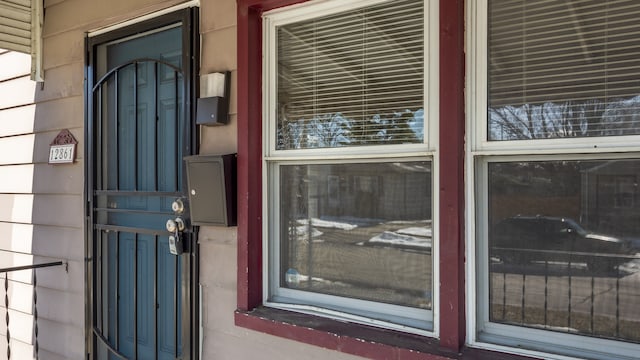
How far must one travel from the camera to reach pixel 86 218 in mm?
2537

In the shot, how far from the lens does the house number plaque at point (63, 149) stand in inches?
102

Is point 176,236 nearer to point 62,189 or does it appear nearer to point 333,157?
point 333,157

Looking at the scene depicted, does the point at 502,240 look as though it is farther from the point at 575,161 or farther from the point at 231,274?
the point at 231,274

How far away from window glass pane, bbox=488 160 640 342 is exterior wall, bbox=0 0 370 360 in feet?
3.56

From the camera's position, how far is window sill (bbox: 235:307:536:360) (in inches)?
56.5

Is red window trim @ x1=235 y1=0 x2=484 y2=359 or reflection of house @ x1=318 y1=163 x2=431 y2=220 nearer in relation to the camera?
red window trim @ x1=235 y1=0 x2=484 y2=359

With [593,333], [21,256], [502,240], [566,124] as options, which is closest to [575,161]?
[566,124]

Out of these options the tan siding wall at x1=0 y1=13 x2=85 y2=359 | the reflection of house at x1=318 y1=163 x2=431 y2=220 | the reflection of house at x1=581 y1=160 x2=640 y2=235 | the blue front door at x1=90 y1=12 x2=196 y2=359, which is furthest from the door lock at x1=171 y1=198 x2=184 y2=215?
the reflection of house at x1=581 y1=160 x2=640 y2=235

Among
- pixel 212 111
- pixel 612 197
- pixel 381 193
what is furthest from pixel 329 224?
pixel 612 197

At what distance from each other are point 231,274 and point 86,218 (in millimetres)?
1131

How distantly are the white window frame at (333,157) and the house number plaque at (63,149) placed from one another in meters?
1.39

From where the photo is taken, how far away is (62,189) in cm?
269

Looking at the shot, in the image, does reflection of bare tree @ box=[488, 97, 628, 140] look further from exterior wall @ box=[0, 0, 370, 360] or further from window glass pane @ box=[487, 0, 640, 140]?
exterior wall @ box=[0, 0, 370, 360]

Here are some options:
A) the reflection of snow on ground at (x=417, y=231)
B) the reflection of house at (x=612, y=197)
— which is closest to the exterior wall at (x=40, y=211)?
the reflection of snow on ground at (x=417, y=231)
